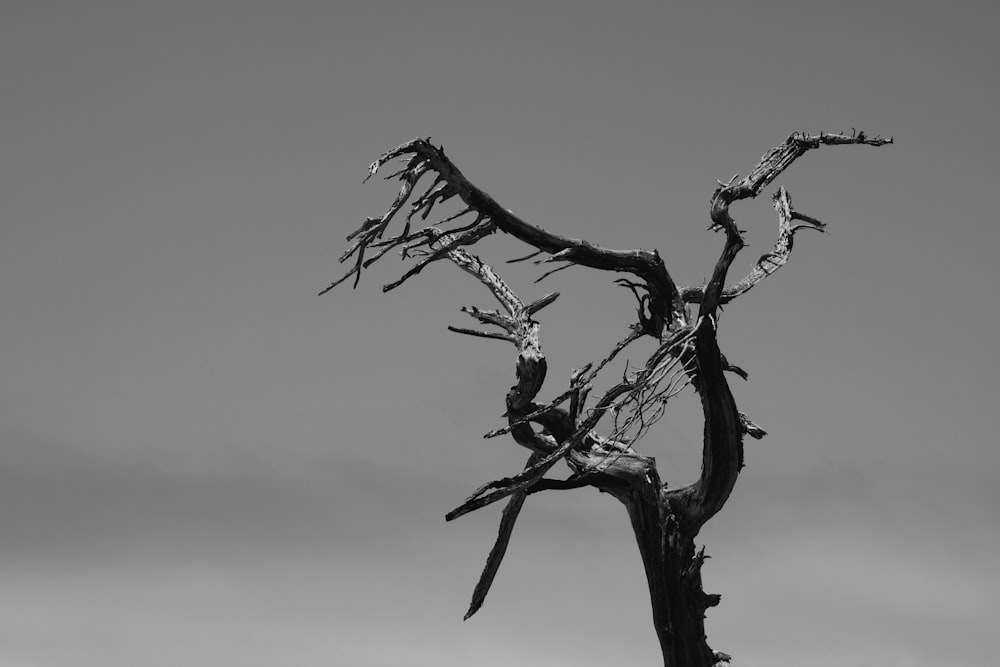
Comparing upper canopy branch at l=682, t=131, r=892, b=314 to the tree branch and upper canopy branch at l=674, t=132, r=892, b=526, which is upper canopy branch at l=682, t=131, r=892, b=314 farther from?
the tree branch

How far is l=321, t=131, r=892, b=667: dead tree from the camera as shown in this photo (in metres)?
14.3

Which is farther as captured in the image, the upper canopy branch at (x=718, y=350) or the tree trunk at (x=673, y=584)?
the tree trunk at (x=673, y=584)

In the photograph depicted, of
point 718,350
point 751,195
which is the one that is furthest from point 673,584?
point 751,195

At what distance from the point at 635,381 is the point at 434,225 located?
2.22 metres

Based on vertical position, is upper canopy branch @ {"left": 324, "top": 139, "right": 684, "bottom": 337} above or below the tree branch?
above

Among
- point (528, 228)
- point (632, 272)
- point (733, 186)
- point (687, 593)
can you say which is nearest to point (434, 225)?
point (528, 228)

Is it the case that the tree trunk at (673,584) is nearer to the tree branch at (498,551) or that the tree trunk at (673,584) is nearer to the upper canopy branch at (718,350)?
the upper canopy branch at (718,350)

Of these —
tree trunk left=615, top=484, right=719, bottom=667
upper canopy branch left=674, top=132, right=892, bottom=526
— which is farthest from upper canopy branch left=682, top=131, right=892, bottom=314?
tree trunk left=615, top=484, right=719, bottom=667

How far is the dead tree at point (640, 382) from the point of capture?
14.3m

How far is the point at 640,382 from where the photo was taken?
14.4 m

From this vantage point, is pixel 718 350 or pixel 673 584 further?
pixel 673 584

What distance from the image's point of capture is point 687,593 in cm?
1573

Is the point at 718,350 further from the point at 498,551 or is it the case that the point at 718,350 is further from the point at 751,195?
the point at 498,551

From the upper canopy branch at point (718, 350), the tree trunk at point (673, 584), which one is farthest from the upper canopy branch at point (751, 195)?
the tree trunk at point (673, 584)
